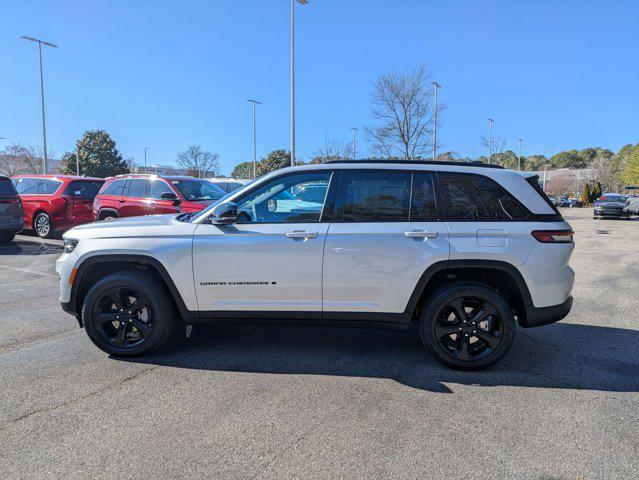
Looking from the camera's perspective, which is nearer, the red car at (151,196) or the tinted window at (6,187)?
the tinted window at (6,187)

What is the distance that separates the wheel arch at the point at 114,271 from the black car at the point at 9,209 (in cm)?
776

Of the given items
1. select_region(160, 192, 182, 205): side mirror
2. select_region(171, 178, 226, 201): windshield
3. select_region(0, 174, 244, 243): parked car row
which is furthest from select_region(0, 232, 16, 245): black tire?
select_region(171, 178, 226, 201): windshield

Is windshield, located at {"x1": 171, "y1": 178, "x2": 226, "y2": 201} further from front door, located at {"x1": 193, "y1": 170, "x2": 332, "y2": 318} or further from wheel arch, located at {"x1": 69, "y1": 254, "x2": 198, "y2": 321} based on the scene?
front door, located at {"x1": 193, "y1": 170, "x2": 332, "y2": 318}

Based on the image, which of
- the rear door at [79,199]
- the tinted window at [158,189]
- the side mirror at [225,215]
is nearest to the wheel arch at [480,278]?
the side mirror at [225,215]

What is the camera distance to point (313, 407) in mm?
3303

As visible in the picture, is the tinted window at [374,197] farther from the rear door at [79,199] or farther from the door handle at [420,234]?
the rear door at [79,199]

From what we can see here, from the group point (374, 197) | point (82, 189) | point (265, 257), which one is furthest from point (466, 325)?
point (82, 189)

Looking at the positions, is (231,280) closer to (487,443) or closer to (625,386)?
(487,443)

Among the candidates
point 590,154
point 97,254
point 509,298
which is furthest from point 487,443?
point 590,154

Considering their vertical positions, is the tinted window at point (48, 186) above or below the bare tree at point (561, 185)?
below

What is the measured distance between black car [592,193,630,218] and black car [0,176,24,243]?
2925 centimetres

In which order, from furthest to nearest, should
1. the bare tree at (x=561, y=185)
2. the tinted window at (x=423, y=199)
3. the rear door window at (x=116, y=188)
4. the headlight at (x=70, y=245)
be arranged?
the bare tree at (x=561, y=185)
the rear door window at (x=116, y=188)
the headlight at (x=70, y=245)
the tinted window at (x=423, y=199)

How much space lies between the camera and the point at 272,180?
13.5 ft

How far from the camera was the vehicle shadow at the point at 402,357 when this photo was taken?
384 cm
